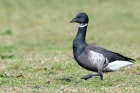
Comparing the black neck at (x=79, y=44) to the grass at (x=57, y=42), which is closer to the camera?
the grass at (x=57, y=42)

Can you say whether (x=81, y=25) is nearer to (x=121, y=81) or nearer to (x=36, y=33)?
(x=121, y=81)

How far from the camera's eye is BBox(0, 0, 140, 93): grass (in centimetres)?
1063

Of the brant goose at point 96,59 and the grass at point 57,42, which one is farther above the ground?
the brant goose at point 96,59

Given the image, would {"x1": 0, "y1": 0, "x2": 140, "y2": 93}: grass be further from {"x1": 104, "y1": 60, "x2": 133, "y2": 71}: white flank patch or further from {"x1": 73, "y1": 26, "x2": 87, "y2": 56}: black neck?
{"x1": 73, "y1": 26, "x2": 87, "y2": 56}: black neck

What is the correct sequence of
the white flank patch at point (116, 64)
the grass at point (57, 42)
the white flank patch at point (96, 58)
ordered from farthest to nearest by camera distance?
the white flank patch at point (116, 64) < the white flank patch at point (96, 58) < the grass at point (57, 42)

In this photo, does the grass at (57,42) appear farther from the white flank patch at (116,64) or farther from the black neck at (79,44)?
the black neck at (79,44)

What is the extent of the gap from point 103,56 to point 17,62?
3.92m

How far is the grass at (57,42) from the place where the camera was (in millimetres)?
10633

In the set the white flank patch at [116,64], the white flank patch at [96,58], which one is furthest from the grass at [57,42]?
the white flank patch at [96,58]

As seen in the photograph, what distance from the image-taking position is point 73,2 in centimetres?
3753

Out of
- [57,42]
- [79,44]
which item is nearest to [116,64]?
[79,44]

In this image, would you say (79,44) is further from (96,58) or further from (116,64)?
(116,64)

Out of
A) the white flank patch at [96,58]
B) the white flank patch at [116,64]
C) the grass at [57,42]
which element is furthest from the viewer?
the white flank patch at [116,64]

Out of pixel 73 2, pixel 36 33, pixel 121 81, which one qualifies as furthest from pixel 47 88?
pixel 73 2
